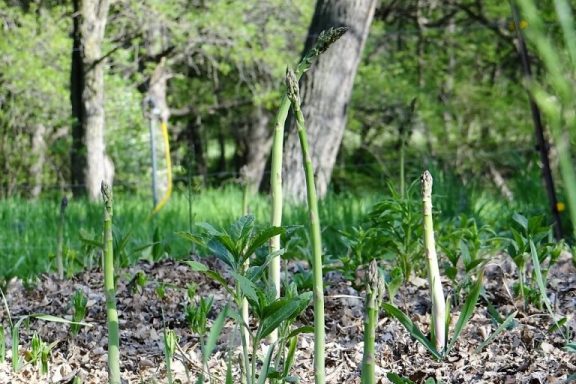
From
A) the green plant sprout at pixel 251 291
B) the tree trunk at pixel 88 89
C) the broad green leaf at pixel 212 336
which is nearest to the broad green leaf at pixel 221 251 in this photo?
the green plant sprout at pixel 251 291

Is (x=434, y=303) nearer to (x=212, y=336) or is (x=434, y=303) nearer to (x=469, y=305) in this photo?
(x=469, y=305)

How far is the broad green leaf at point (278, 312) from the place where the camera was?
1936 mm

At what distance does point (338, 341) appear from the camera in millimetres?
2629

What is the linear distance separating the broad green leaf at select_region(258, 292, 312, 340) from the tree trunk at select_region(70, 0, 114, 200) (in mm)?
11320

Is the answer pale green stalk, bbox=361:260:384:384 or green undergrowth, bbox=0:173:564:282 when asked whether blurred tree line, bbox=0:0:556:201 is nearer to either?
green undergrowth, bbox=0:173:564:282

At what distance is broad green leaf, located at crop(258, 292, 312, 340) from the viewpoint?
6.35ft

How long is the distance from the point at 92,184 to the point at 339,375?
1177 centimetres

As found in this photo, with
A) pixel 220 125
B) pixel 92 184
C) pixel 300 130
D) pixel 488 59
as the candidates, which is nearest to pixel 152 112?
pixel 92 184

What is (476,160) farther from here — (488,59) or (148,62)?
(148,62)

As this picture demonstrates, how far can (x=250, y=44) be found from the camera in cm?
1736

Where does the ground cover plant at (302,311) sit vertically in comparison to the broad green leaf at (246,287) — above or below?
below

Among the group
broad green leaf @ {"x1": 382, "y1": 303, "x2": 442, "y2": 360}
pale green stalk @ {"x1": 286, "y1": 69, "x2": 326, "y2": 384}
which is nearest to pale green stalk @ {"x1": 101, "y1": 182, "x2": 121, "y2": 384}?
pale green stalk @ {"x1": 286, "y1": 69, "x2": 326, "y2": 384}

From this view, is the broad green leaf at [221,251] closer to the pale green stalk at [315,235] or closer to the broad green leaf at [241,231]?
the broad green leaf at [241,231]

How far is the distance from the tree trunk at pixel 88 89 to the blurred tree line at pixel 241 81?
0.04 metres
